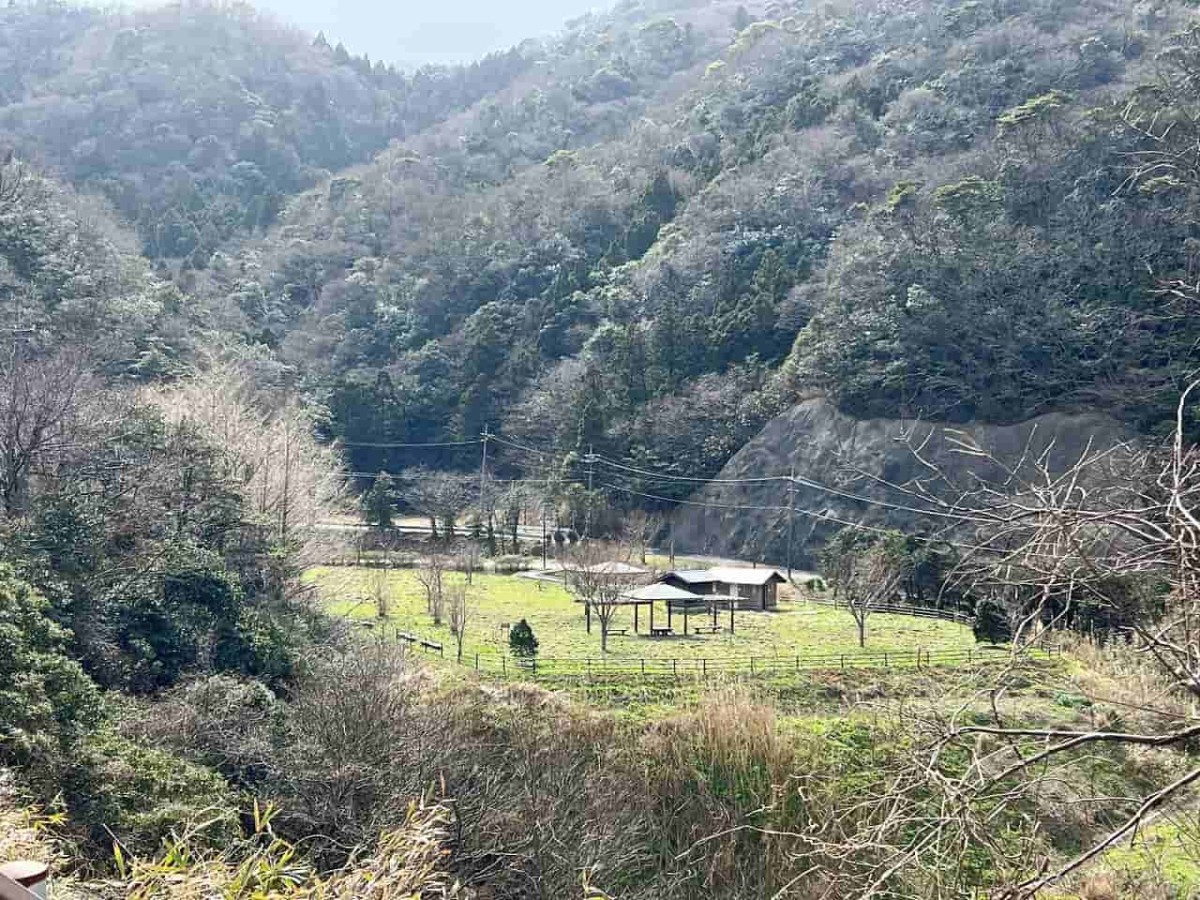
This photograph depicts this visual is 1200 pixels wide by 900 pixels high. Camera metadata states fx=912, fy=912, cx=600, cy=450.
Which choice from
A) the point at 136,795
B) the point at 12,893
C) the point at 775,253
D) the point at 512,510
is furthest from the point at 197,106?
the point at 12,893

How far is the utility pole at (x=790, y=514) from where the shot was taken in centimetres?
3409

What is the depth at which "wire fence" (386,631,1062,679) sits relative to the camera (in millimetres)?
18078

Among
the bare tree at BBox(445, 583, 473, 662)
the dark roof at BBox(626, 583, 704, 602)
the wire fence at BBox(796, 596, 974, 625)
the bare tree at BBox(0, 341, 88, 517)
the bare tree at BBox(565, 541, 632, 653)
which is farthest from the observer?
the wire fence at BBox(796, 596, 974, 625)

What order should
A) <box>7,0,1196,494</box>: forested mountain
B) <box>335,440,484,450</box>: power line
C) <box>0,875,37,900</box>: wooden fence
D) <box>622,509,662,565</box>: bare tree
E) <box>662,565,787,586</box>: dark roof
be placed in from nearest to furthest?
1. <box>0,875,37,900</box>: wooden fence
2. <box>662,565,787,586</box>: dark roof
3. <box>7,0,1196,494</box>: forested mountain
4. <box>622,509,662,565</box>: bare tree
5. <box>335,440,484,450</box>: power line

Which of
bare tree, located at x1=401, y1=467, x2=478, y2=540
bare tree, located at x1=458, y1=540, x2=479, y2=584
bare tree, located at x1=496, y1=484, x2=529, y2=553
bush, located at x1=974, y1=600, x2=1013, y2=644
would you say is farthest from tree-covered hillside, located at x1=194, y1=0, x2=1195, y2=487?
bush, located at x1=974, y1=600, x2=1013, y2=644

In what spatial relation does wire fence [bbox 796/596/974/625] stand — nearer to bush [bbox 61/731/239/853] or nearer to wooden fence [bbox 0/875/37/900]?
bush [bbox 61/731/239/853]

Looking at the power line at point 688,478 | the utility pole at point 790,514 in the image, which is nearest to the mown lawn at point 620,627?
the utility pole at point 790,514

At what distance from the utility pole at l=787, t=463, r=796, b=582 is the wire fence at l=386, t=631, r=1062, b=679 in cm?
1326

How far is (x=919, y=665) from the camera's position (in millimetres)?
19094

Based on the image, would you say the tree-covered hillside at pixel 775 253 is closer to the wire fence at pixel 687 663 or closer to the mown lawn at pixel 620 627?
the mown lawn at pixel 620 627

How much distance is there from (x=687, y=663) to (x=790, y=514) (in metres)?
16.2

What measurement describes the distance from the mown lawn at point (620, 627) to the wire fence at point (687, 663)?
40cm

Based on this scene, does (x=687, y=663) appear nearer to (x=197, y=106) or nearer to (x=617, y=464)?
(x=617, y=464)

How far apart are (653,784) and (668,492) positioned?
1002 inches
